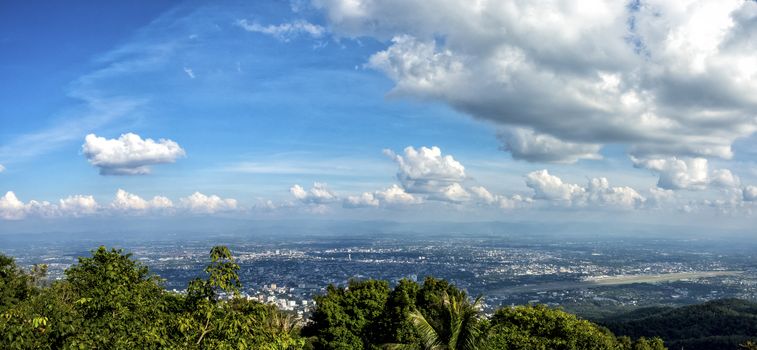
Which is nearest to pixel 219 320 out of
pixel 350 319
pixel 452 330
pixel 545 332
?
pixel 452 330

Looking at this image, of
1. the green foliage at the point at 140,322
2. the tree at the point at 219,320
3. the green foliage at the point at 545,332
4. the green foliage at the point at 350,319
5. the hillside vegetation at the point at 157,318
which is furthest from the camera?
the green foliage at the point at 350,319

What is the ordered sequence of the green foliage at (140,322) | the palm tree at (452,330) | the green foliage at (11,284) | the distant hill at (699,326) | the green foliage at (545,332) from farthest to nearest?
the distant hill at (699,326)
the green foliage at (545,332)
the green foliage at (11,284)
the palm tree at (452,330)
the green foliage at (140,322)

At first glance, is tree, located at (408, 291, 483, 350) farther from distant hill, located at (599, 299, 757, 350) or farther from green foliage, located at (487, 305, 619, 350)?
distant hill, located at (599, 299, 757, 350)

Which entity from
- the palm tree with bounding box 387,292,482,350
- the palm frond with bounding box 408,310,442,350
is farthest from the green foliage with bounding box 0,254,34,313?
the palm tree with bounding box 387,292,482,350

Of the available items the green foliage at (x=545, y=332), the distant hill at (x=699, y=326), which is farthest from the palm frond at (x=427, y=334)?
the distant hill at (x=699, y=326)

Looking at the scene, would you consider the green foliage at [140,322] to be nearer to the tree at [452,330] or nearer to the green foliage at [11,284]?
the tree at [452,330]

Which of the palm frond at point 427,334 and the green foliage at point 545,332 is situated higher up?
the palm frond at point 427,334

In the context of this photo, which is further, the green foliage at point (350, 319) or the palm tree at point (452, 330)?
the green foliage at point (350, 319)

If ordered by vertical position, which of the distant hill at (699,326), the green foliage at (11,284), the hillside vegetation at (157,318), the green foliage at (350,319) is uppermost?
the hillside vegetation at (157,318)

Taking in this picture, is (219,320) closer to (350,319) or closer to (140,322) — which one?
(140,322)
